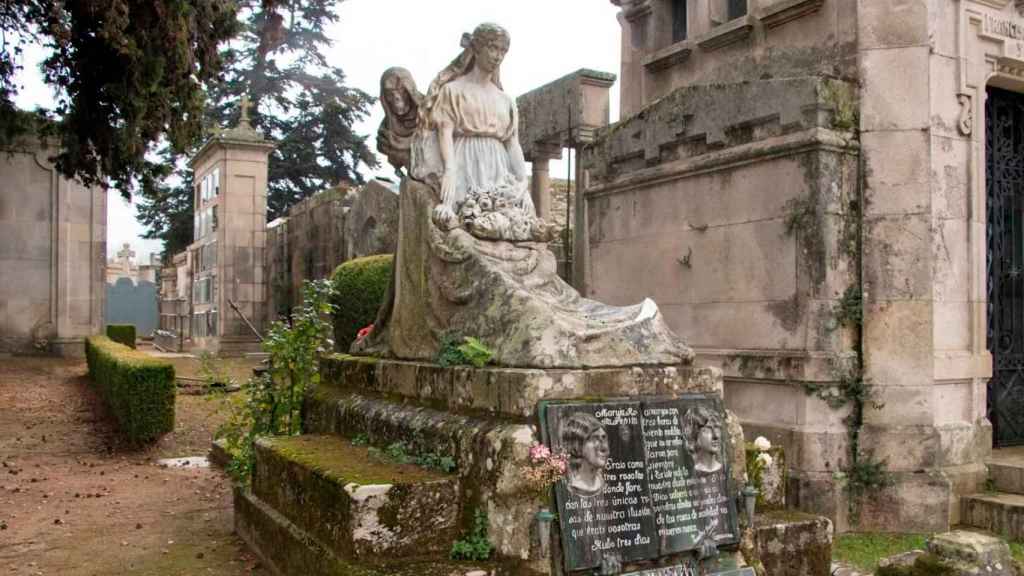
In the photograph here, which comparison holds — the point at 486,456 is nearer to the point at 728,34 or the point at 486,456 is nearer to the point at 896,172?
the point at 896,172

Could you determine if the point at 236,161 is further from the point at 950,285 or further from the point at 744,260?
the point at 950,285

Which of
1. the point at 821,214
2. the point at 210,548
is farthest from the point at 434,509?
the point at 821,214

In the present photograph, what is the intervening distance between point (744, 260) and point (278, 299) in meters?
14.6

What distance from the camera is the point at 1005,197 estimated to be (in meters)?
8.19

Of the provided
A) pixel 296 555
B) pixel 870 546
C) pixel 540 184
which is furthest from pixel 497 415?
pixel 540 184

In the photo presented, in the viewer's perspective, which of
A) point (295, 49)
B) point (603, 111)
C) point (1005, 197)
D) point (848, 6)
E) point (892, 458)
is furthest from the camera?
point (295, 49)

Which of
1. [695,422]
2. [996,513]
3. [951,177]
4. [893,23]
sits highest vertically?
[893,23]

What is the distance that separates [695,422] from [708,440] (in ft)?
0.38

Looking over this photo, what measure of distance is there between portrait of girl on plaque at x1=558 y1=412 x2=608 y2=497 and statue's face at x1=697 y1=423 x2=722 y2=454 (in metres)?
0.66

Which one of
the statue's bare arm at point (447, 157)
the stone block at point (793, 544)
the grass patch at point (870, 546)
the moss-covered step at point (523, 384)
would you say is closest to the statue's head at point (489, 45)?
the statue's bare arm at point (447, 157)

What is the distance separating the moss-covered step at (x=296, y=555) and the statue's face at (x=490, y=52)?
130 inches

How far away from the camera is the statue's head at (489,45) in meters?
5.91

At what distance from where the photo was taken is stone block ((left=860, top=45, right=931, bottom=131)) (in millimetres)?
6938

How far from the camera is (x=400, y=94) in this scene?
6.48 m
